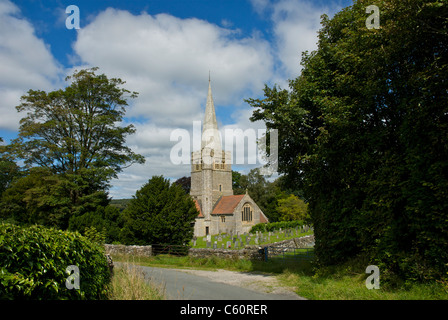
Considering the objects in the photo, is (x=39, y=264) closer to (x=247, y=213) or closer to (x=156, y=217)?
(x=156, y=217)

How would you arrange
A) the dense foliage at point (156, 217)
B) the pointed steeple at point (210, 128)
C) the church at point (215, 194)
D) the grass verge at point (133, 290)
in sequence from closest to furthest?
1. the grass verge at point (133, 290)
2. the dense foliage at point (156, 217)
3. the church at point (215, 194)
4. the pointed steeple at point (210, 128)

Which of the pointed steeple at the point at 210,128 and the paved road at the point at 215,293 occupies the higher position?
the pointed steeple at the point at 210,128

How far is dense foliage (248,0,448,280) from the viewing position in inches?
297

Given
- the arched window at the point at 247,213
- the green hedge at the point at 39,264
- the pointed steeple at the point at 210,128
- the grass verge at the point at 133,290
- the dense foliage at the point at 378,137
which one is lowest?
the arched window at the point at 247,213

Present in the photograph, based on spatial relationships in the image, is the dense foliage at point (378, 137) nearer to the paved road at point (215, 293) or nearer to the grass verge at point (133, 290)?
the paved road at point (215, 293)

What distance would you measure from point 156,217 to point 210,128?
34.6 meters

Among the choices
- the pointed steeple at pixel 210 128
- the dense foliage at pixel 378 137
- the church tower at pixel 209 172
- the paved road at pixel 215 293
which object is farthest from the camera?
the church tower at pixel 209 172

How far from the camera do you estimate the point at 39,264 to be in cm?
457

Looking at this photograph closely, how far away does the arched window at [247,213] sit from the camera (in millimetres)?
52094

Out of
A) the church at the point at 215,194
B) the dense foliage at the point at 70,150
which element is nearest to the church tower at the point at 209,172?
the church at the point at 215,194

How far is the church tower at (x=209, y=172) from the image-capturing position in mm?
52688

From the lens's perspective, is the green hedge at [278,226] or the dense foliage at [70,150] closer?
the dense foliage at [70,150]

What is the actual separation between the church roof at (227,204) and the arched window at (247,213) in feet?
6.07
